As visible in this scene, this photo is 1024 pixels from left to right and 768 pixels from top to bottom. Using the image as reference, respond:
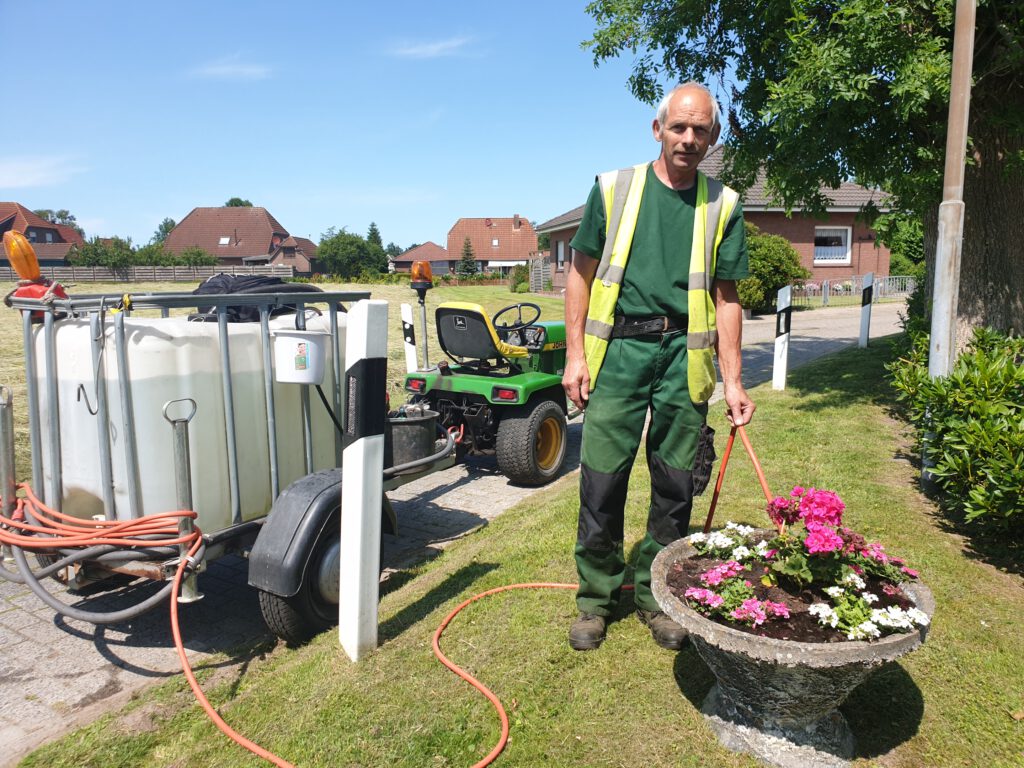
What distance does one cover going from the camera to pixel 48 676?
3.20 m

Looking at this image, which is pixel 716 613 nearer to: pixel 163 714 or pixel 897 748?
pixel 897 748

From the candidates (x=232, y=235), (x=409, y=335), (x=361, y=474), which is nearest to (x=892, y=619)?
(x=361, y=474)

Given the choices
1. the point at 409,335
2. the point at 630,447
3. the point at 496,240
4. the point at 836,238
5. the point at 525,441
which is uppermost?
the point at 496,240

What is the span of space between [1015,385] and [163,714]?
14.4ft

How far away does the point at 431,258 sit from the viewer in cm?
8838

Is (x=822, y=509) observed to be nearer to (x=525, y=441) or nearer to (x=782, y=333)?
(x=525, y=441)

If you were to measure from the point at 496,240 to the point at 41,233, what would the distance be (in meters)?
43.2

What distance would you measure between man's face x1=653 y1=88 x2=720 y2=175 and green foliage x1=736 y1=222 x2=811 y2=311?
1621 centimetres

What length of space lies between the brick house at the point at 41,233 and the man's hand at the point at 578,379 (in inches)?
2768

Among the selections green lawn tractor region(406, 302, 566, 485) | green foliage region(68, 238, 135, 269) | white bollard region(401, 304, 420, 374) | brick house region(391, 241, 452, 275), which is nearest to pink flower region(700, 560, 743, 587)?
green lawn tractor region(406, 302, 566, 485)

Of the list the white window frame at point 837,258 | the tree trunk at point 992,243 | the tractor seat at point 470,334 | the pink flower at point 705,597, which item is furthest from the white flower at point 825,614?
the white window frame at point 837,258

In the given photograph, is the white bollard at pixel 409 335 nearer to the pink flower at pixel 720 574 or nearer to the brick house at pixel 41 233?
the pink flower at pixel 720 574

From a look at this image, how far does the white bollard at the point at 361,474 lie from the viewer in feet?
9.46

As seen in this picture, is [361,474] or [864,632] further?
[361,474]
